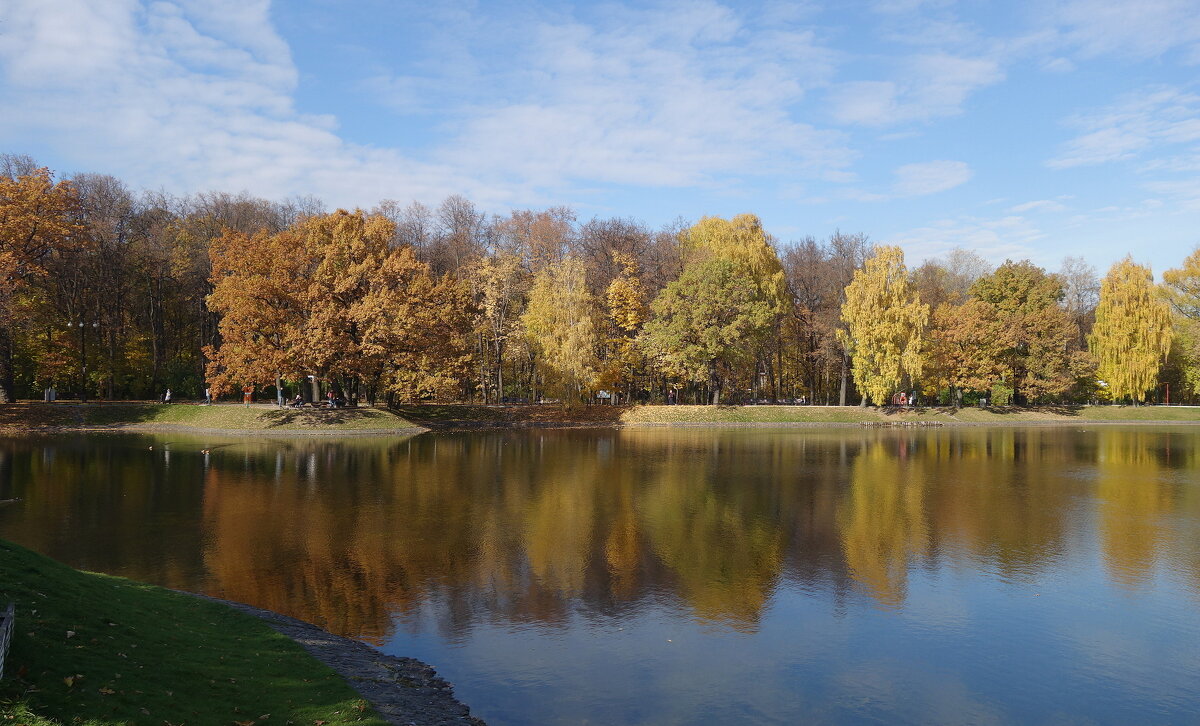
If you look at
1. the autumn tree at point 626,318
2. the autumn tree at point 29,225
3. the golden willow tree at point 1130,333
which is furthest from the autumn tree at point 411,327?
the golden willow tree at point 1130,333

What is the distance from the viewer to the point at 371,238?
51.1 metres

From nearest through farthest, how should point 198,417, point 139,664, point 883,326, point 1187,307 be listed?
point 139,664 < point 198,417 < point 883,326 < point 1187,307

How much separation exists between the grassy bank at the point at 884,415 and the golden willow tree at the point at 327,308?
18.2 meters

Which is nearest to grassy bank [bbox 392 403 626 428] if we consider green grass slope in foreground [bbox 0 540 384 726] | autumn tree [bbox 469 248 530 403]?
autumn tree [bbox 469 248 530 403]

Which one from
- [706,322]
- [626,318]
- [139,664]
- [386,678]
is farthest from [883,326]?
[139,664]

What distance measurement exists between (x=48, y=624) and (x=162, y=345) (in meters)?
58.6

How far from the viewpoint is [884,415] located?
60625 mm

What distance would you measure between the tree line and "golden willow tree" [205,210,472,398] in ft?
0.49

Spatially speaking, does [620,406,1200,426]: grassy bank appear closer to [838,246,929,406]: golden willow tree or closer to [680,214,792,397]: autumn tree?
[838,246,929,406]: golden willow tree

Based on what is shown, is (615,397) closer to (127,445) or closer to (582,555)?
(127,445)

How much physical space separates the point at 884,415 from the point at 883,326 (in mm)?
7329

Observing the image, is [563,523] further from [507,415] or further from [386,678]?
[507,415]

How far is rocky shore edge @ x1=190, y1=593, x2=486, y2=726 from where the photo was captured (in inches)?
360

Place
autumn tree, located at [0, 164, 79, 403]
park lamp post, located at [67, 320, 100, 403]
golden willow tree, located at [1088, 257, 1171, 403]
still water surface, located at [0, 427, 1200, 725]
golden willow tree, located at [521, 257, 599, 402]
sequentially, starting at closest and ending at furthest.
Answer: still water surface, located at [0, 427, 1200, 725] < autumn tree, located at [0, 164, 79, 403] < park lamp post, located at [67, 320, 100, 403] < golden willow tree, located at [521, 257, 599, 402] < golden willow tree, located at [1088, 257, 1171, 403]
